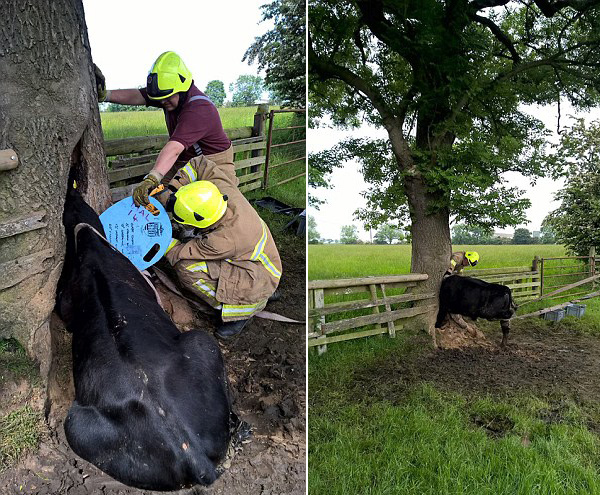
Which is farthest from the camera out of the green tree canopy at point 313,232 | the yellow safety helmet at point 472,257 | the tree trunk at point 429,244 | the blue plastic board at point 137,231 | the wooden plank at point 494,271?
the yellow safety helmet at point 472,257

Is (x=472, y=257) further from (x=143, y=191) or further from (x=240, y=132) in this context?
(x=143, y=191)

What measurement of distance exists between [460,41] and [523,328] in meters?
2.23

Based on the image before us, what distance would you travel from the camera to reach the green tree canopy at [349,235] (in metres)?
3.73

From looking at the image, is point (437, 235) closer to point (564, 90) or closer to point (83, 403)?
point (564, 90)

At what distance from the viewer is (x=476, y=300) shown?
4020 millimetres

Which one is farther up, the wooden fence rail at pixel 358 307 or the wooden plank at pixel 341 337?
the wooden fence rail at pixel 358 307

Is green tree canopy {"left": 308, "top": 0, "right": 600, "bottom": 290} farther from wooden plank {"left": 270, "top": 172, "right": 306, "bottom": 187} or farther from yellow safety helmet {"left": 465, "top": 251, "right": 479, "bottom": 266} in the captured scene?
yellow safety helmet {"left": 465, "top": 251, "right": 479, "bottom": 266}

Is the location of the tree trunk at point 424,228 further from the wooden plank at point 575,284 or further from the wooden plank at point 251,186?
the wooden plank at point 251,186

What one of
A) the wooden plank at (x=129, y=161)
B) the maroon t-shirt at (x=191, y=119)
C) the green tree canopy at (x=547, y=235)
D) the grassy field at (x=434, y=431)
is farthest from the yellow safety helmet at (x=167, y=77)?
the green tree canopy at (x=547, y=235)

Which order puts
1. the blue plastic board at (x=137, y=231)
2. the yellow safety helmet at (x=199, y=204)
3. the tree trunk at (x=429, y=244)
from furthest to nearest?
the tree trunk at (x=429, y=244) → the yellow safety helmet at (x=199, y=204) → the blue plastic board at (x=137, y=231)

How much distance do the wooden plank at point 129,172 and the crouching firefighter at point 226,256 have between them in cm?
43

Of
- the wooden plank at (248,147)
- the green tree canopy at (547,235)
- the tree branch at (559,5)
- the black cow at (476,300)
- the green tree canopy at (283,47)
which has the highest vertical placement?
the tree branch at (559,5)

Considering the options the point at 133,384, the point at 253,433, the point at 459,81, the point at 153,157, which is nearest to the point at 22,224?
the point at 133,384

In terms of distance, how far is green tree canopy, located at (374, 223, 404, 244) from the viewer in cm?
426
